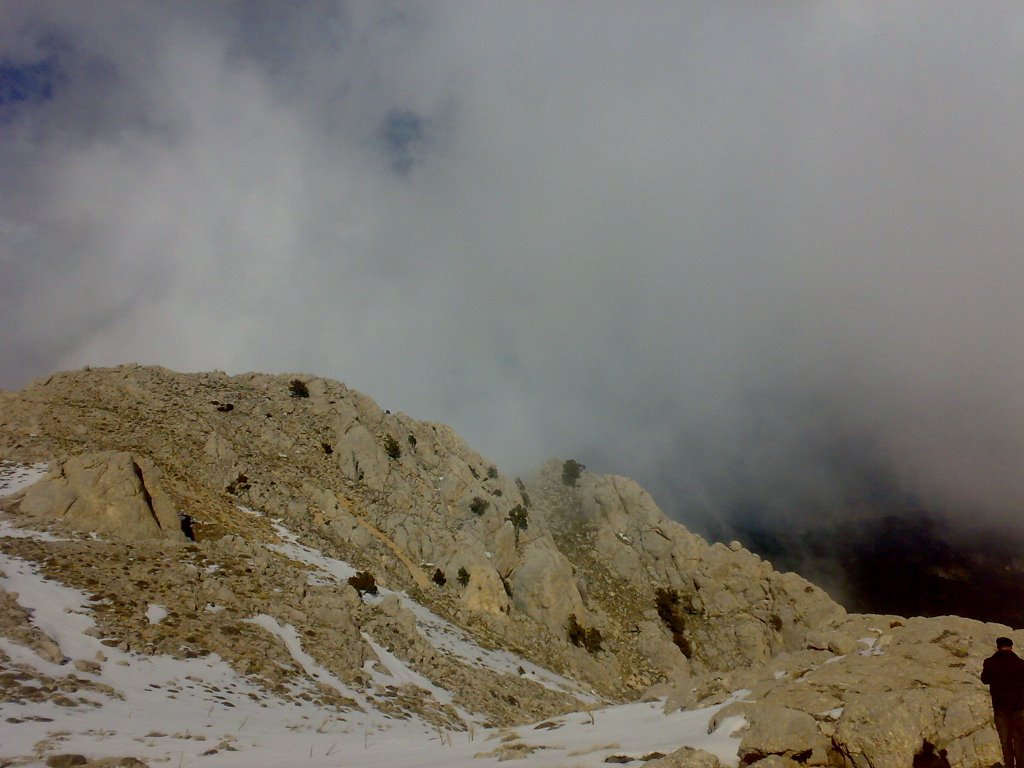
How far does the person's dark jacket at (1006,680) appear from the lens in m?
8.87

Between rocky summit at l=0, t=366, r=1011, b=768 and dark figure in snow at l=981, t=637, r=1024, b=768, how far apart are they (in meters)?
0.54

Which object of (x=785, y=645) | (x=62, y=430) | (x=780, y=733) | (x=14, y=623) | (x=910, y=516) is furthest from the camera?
(x=910, y=516)

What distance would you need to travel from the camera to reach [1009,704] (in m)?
8.90

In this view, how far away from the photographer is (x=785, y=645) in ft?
188

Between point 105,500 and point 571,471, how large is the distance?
186 feet

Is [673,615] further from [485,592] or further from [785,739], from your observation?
[785,739]

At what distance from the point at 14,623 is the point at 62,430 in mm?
26836

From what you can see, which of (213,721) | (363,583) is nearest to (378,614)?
(363,583)

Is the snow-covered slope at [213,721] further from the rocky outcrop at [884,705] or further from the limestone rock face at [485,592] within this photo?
the limestone rock face at [485,592]

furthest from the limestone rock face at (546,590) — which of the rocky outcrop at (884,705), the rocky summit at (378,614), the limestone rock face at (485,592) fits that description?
the rocky outcrop at (884,705)

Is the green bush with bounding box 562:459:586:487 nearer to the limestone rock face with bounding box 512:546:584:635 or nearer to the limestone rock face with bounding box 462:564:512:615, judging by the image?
the limestone rock face with bounding box 512:546:584:635

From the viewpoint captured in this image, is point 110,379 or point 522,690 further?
point 110,379

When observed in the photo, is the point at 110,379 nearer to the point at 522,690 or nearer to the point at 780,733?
the point at 522,690

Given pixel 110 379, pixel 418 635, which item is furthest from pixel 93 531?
pixel 110 379
